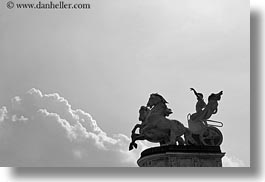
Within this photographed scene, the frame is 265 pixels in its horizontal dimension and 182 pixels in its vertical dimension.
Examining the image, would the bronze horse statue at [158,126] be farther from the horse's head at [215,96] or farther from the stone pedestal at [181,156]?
the horse's head at [215,96]

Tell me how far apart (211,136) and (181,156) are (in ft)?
2.75

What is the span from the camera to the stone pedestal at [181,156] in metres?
14.6

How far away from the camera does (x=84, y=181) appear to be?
543 inches

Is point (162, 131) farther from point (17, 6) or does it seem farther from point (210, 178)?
Result: point (17, 6)

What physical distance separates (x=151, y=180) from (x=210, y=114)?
2022 mm

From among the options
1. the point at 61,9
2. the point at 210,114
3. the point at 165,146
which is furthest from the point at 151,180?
the point at 61,9

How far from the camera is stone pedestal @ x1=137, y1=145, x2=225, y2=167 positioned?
1456cm

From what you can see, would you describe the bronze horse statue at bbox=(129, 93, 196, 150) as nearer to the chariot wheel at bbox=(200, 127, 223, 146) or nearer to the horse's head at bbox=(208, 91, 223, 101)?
the chariot wheel at bbox=(200, 127, 223, 146)

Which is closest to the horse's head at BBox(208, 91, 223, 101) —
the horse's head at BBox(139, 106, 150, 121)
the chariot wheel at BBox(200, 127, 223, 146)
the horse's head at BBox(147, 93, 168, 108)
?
the chariot wheel at BBox(200, 127, 223, 146)

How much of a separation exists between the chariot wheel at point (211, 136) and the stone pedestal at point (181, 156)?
157 mm

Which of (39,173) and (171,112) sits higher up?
(171,112)

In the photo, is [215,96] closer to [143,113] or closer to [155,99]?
[155,99]

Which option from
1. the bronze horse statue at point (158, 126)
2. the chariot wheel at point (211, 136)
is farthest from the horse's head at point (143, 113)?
the chariot wheel at point (211, 136)

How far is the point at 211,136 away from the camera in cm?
1504
